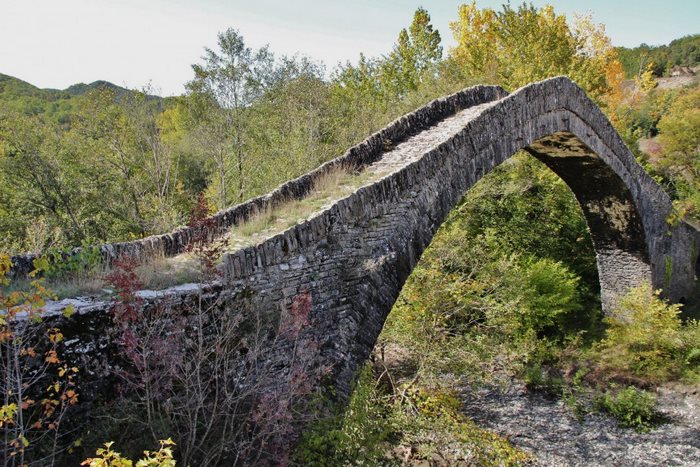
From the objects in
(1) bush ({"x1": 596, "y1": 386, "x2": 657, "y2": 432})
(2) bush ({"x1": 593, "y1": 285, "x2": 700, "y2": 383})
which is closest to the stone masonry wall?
(2) bush ({"x1": 593, "y1": 285, "x2": 700, "y2": 383})

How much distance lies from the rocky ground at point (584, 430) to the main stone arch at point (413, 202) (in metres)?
5.46

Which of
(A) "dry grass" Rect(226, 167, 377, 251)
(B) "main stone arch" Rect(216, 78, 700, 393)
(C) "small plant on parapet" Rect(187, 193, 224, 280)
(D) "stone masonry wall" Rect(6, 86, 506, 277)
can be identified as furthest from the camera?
(A) "dry grass" Rect(226, 167, 377, 251)

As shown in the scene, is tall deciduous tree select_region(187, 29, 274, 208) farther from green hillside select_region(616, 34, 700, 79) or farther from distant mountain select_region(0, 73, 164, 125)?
green hillside select_region(616, 34, 700, 79)

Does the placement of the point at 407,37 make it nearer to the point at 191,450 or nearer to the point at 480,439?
the point at 480,439

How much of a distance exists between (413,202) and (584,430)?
7185mm

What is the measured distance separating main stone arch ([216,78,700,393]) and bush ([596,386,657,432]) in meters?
5.60

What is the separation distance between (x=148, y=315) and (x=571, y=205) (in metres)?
15.1

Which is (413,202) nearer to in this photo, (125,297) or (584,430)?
(125,297)

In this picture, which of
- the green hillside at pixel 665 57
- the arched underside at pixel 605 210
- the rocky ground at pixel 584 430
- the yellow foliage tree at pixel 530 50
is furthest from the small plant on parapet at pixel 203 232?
the green hillside at pixel 665 57

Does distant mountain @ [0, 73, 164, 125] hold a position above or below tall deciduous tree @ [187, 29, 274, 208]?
above

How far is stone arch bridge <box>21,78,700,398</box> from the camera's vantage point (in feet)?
17.6

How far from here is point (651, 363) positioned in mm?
12336

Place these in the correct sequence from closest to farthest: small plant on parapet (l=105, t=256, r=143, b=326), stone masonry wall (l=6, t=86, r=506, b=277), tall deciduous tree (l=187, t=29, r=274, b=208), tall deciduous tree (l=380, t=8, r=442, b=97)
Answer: small plant on parapet (l=105, t=256, r=143, b=326), stone masonry wall (l=6, t=86, r=506, b=277), tall deciduous tree (l=187, t=29, r=274, b=208), tall deciduous tree (l=380, t=8, r=442, b=97)

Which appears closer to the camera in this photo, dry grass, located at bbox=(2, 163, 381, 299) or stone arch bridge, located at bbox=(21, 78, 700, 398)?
dry grass, located at bbox=(2, 163, 381, 299)
